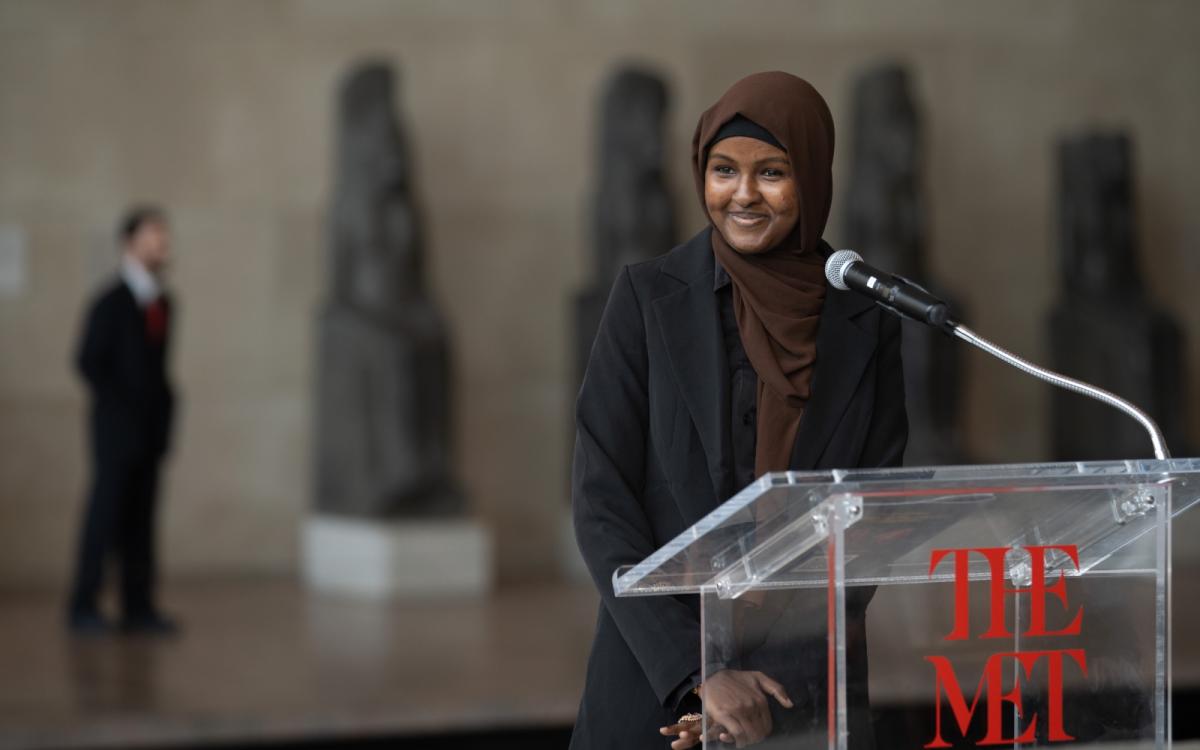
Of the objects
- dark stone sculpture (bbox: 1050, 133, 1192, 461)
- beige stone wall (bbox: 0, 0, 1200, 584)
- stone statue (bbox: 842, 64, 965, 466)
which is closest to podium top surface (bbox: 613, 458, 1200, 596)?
stone statue (bbox: 842, 64, 965, 466)

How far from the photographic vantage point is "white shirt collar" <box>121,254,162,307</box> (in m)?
5.30

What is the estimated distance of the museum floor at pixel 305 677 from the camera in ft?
13.9

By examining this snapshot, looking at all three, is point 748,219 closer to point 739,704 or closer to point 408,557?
point 739,704

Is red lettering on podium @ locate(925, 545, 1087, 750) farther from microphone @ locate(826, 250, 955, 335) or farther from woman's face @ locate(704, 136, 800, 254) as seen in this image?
woman's face @ locate(704, 136, 800, 254)

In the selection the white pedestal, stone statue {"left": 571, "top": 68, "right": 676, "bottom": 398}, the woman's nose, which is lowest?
the white pedestal

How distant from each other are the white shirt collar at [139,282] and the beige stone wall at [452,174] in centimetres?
193

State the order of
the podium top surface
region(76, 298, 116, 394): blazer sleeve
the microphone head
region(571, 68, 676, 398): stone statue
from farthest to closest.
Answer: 1. region(571, 68, 676, 398): stone statue
2. region(76, 298, 116, 394): blazer sleeve
3. the microphone head
4. the podium top surface

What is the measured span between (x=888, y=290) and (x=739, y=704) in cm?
40

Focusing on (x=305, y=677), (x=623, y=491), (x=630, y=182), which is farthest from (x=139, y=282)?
(x=623, y=491)

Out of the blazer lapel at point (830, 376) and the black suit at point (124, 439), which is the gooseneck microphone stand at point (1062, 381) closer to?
the blazer lapel at point (830, 376)

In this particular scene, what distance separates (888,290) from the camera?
151 centimetres

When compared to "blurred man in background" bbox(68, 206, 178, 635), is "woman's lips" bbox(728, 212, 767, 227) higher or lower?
higher

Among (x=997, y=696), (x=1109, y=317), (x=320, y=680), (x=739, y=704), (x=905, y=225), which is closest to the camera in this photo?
(x=739, y=704)

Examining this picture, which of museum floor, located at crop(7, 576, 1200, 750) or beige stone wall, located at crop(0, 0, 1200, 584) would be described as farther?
beige stone wall, located at crop(0, 0, 1200, 584)
